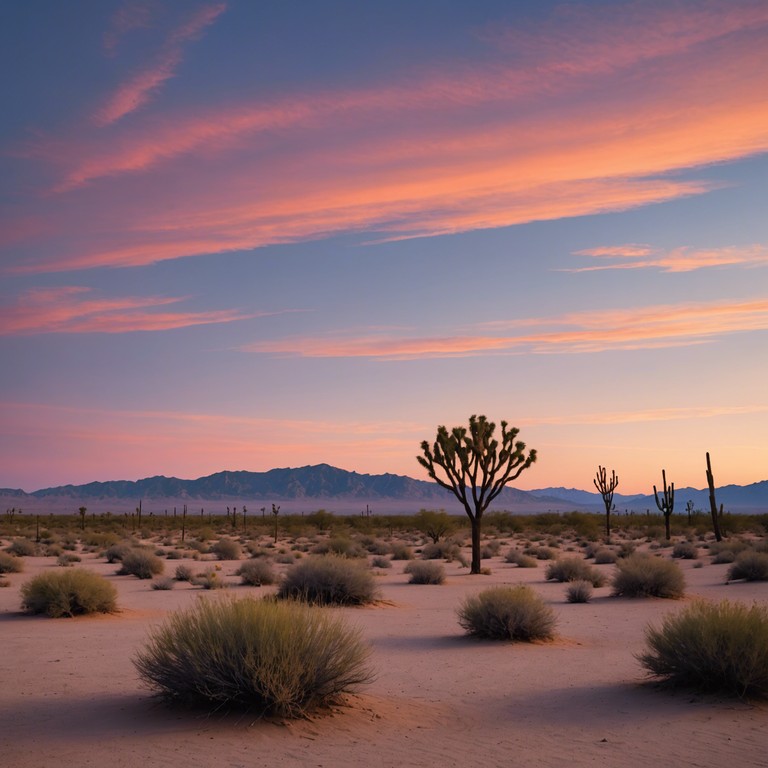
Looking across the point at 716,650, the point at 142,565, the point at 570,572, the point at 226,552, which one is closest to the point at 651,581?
the point at 570,572

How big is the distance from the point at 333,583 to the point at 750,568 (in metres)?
13.8

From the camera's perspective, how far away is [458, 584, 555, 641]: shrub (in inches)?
600

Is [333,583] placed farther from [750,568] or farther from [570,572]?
[750,568]

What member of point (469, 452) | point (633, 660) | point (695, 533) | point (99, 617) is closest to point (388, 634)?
point (633, 660)

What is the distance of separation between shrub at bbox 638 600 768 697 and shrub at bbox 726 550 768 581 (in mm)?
17296

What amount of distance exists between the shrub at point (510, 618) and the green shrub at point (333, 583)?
5446 mm

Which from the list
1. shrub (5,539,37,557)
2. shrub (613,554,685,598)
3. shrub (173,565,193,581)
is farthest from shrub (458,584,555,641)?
shrub (5,539,37,557)

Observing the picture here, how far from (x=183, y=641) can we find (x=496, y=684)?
177 inches

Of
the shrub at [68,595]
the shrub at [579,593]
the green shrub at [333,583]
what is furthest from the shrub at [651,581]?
the shrub at [68,595]

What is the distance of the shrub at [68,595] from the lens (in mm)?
18425

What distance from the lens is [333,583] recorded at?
20.8 m

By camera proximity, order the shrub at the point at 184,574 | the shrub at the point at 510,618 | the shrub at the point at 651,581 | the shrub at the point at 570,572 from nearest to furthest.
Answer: the shrub at the point at 510,618
the shrub at the point at 651,581
the shrub at the point at 570,572
the shrub at the point at 184,574

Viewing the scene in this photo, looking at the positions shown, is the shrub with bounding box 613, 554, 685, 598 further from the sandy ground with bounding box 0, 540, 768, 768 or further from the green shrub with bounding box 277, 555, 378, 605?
the sandy ground with bounding box 0, 540, 768, 768

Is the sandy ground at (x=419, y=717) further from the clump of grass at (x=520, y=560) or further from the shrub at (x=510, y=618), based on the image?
the clump of grass at (x=520, y=560)
